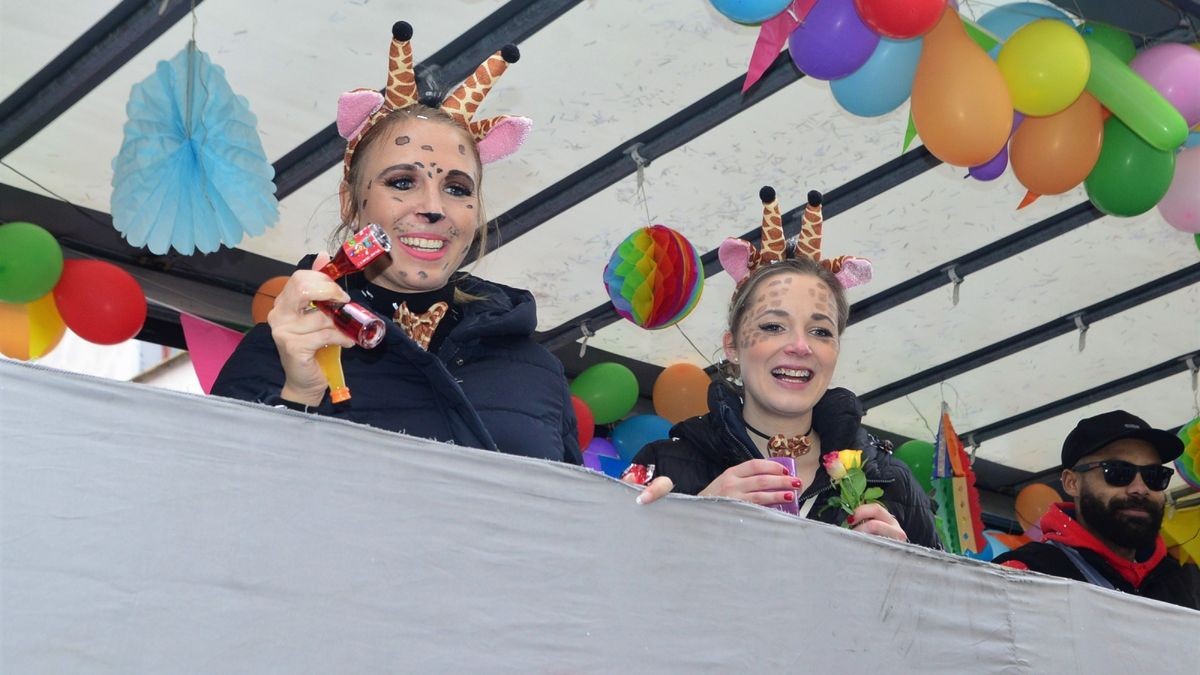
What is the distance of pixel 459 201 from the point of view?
93.4 inches

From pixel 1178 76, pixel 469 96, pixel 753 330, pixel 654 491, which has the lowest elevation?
pixel 654 491

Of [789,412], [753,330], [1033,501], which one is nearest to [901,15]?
[753,330]

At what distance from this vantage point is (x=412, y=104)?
2514 millimetres

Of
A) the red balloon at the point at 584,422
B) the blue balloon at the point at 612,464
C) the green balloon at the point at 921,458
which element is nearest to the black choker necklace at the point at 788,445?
the red balloon at the point at 584,422

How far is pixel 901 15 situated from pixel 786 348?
41.6 inches

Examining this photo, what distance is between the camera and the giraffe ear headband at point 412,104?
247 cm

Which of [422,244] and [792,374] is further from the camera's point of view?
[792,374]

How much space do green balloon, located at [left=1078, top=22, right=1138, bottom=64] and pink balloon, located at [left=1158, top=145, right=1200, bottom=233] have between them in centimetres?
35

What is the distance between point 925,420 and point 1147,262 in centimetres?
118

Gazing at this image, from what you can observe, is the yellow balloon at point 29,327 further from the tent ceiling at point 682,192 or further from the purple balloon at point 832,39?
the purple balloon at point 832,39

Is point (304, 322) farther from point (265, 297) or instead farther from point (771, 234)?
point (265, 297)

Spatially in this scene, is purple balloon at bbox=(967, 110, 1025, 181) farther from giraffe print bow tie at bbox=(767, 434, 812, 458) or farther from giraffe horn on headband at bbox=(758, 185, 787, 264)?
giraffe print bow tie at bbox=(767, 434, 812, 458)

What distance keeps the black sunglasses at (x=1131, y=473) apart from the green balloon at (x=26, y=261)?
3.08 m

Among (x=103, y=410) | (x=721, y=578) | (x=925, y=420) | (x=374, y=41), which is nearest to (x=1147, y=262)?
(x=925, y=420)
